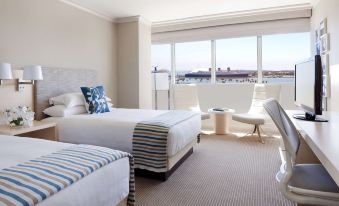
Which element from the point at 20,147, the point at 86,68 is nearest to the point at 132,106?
the point at 86,68

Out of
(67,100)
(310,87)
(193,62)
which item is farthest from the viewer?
(193,62)

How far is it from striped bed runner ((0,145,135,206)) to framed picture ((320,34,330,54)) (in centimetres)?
350

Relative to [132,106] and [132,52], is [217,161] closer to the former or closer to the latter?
[132,106]

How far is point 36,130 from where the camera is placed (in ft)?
9.96

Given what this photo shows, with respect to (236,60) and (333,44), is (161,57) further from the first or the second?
(333,44)

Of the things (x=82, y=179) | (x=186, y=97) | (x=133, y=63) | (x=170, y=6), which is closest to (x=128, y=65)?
(x=133, y=63)

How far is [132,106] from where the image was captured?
536 centimetres

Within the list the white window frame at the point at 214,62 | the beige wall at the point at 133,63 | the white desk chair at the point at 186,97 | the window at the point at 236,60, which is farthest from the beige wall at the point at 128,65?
the window at the point at 236,60

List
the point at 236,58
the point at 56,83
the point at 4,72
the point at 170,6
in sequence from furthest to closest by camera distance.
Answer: the point at 236,58
the point at 170,6
the point at 56,83
the point at 4,72

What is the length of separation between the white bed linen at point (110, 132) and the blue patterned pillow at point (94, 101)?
1.43ft

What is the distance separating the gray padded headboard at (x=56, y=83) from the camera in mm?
3547

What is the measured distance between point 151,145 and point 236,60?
3951 millimetres

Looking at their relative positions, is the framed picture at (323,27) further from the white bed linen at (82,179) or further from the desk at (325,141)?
the white bed linen at (82,179)

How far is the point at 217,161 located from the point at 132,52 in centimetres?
309
